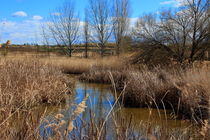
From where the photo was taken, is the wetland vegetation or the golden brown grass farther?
the golden brown grass

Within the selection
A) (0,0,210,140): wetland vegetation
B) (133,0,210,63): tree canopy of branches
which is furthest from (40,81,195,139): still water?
(133,0,210,63): tree canopy of branches

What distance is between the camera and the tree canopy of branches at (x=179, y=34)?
1095 centimetres

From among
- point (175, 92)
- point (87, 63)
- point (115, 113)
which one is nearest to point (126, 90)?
point (175, 92)

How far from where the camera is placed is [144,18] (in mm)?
12281

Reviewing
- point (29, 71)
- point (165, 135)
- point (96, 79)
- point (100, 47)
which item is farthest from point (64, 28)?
point (165, 135)

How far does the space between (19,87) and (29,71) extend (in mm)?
1144

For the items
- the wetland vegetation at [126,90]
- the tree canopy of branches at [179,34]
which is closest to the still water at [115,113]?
the wetland vegetation at [126,90]

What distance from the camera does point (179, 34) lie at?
445 inches

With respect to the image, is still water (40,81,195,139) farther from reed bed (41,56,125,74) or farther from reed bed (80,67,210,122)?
reed bed (41,56,125,74)

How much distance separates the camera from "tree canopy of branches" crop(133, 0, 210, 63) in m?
10.9

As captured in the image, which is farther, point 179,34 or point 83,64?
point 83,64

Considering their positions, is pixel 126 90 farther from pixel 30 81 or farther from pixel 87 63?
pixel 87 63

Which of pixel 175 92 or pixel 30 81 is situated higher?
pixel 30 81

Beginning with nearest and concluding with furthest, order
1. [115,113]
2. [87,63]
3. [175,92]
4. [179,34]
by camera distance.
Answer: [115,113] → [175,92] → [179,34] → [87,63]
